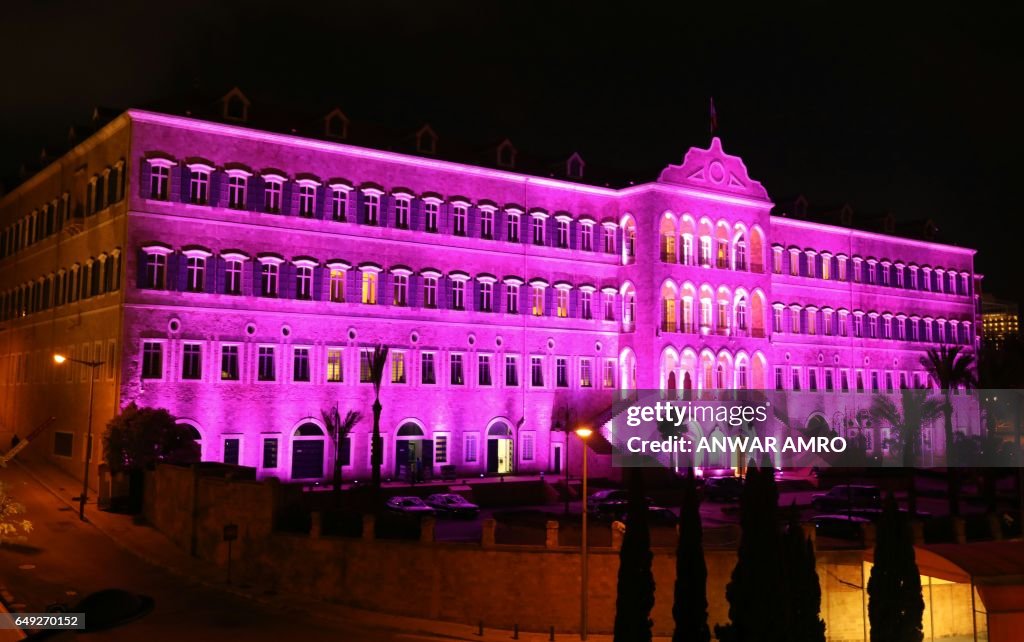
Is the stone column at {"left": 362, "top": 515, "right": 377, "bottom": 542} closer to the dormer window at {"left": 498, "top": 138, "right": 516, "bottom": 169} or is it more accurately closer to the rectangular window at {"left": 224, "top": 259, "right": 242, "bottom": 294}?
the rectangular window at {"left": 224, "top": 259, "right": 242, "bottom": 294}

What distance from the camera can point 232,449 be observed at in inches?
1660

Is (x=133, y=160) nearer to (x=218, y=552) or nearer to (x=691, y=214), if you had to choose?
(x=218, y=552)

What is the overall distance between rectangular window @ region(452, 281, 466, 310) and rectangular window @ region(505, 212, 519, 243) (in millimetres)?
4083

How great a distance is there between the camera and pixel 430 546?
29.2m

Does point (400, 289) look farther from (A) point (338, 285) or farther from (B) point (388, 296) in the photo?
(A) point (338, 285)

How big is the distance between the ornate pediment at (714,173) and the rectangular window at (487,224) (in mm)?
10500

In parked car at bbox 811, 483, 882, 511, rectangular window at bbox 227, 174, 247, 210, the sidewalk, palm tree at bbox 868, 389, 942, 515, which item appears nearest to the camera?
the sidewalk

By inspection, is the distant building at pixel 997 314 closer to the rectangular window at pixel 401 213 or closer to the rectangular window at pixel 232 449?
the rectangular window at pixel 401 213

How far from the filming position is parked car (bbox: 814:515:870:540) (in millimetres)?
33969

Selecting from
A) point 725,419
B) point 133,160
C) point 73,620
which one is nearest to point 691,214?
point 725,419

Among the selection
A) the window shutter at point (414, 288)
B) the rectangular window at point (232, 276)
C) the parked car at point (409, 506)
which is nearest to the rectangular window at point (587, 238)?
the window shutter at point (414, 288)

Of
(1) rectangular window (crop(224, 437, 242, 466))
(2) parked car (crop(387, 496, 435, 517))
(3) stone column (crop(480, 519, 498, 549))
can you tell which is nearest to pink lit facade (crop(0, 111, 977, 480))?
(1) rectangular window (crop(224, 437, 242, 466))

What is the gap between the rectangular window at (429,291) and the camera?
48.4 metres

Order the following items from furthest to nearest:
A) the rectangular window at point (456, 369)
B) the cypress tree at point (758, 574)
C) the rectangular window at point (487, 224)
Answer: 1. the rectangular window at point (487, 224)
2. the rectangular window at point (456, 369)
3. the cypress tree at point (758, 574)
